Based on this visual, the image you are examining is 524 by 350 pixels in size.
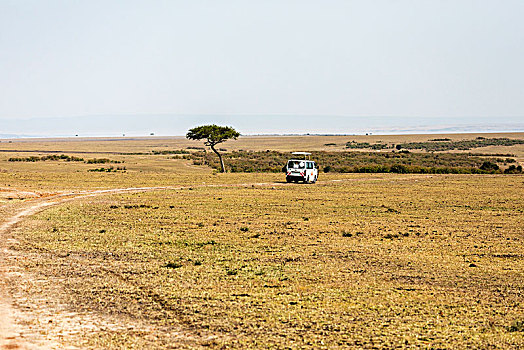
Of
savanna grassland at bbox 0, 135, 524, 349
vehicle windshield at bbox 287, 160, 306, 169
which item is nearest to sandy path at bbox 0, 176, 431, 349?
savanna grassland at bbox 0, 135, 524, 349

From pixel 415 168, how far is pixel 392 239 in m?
50.3

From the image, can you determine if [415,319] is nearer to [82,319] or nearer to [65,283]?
[82,319]

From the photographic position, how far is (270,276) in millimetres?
14039

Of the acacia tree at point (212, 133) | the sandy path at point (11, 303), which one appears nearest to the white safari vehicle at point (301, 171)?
the sandy path at point (11, 303)

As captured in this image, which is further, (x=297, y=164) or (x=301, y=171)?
(x=297, y=164)

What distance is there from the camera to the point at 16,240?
18891 millimetres

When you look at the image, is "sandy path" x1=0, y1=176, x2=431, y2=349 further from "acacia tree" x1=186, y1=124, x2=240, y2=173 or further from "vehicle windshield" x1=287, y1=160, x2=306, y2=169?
"acacia tree" x1=186, y1=124, x2=240, y2=173

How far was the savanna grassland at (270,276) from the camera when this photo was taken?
9852 mm

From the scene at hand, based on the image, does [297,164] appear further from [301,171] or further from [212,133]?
[212,133]

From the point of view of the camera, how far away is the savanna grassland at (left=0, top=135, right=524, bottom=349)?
985cm

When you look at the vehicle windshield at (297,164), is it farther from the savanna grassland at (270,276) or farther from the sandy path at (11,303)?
the sandy path at (11,303)

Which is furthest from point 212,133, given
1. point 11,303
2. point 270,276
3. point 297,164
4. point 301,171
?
point 11,303

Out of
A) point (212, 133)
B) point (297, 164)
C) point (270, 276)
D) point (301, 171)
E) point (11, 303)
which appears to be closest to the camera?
point (11, 303)

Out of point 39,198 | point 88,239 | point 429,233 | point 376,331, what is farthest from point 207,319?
point 39,198
